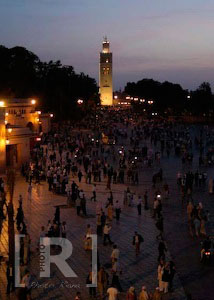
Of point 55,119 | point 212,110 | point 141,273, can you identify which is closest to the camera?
point 141,273

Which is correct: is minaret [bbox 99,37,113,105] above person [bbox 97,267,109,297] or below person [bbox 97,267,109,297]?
above

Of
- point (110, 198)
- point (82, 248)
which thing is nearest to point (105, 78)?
point (110, 198)

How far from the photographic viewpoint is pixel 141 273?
45.9ft

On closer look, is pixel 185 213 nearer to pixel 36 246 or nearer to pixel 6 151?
pixel 36 246

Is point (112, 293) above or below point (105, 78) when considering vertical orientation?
below

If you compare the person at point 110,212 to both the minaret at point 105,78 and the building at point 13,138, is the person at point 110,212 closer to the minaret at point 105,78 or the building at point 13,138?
the building at point 13,138

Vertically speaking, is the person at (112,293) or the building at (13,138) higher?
the building at (13,138)

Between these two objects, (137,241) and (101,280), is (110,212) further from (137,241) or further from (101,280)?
(101,280)

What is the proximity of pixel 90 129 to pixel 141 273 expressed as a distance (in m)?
56.8

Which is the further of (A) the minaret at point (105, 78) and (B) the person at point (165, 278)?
(A) the minaret at point (105, 78)

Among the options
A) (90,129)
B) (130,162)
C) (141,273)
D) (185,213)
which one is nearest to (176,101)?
(90,129)

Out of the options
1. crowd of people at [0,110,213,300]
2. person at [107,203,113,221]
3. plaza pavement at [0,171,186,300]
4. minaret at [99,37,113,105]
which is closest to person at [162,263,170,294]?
crowd of people at [0,110,213,300]

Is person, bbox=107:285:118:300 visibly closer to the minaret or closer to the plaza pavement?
the plaza pavement

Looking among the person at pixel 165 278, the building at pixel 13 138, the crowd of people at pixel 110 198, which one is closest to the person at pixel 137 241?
the crowd of people at pixel 110 198
